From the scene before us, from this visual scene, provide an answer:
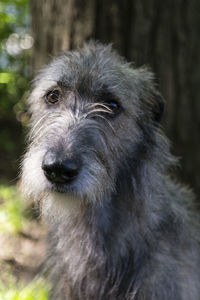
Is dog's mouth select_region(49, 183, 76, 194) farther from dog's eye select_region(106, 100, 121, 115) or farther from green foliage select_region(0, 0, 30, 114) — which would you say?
green foliage select_region(0, 0, 30, 114)

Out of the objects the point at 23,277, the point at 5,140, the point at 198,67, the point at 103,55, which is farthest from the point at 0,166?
the point at 103,55

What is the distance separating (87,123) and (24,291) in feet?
7.62

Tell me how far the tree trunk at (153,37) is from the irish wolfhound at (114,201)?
1.48m

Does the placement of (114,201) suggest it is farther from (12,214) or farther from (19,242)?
(12,214)

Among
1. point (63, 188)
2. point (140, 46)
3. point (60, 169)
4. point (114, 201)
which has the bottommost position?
point (114, 201)

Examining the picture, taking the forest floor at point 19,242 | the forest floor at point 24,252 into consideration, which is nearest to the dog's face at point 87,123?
the forest floor at point 19,242

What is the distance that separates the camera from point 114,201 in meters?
4.45

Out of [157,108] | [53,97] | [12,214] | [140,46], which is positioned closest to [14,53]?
[12,214]

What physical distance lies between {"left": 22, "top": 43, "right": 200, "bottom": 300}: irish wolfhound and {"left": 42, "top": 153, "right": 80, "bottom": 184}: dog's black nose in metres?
0.37

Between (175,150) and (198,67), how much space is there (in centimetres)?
128

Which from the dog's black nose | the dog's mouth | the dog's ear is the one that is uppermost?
the dog's ear

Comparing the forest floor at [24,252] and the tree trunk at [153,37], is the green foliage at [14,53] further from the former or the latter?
the forest floor at [24,252]

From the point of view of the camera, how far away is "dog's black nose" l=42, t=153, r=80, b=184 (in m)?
3.57

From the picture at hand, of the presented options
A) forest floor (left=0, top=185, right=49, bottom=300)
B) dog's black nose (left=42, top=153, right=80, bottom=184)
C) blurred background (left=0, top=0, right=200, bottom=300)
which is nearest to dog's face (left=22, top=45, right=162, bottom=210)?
dog's black nose (left=42, top=153, right=80, bottom=184)
